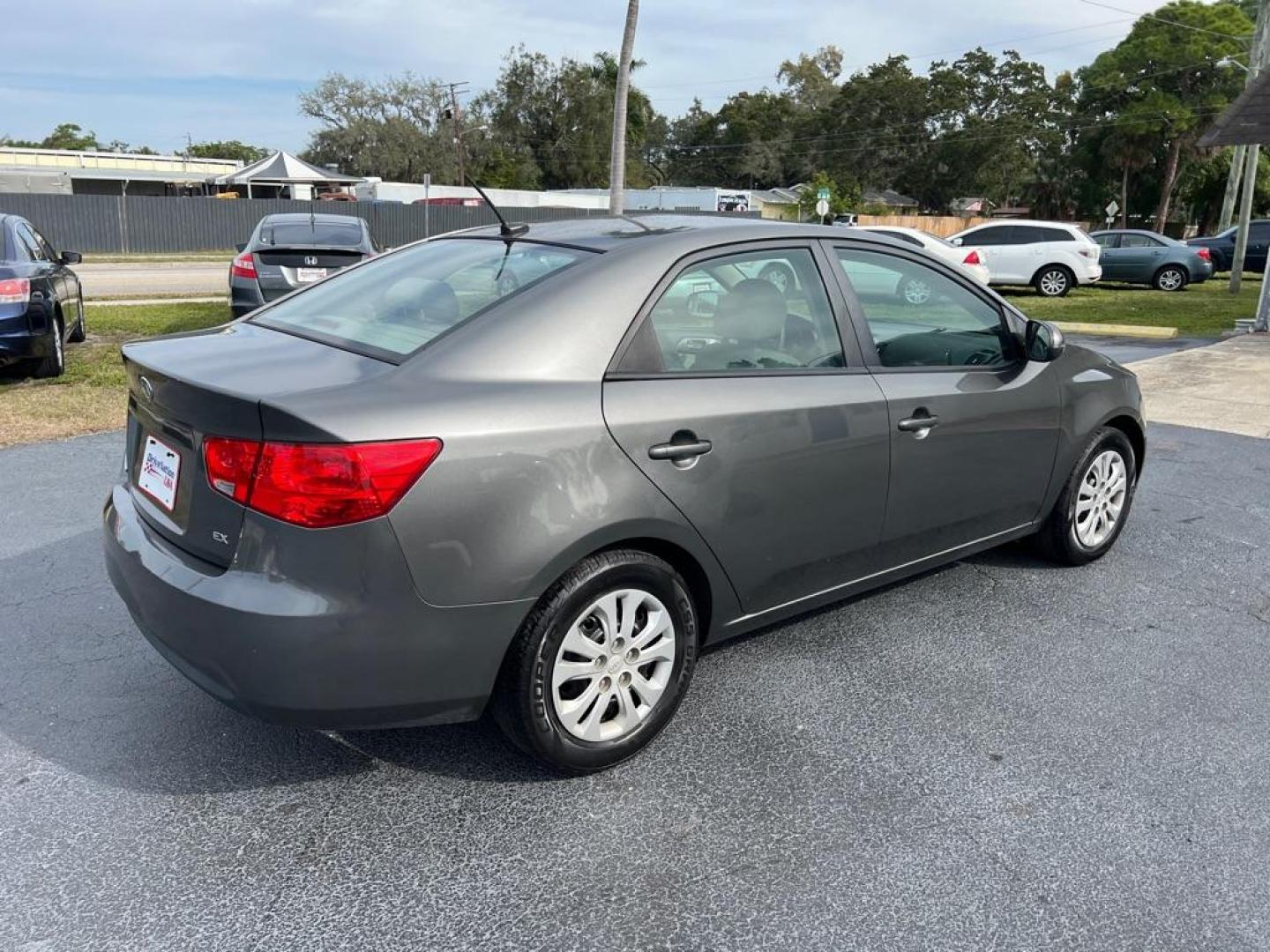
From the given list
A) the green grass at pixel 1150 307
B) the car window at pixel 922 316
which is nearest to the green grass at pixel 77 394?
the car window at pixel 922 316

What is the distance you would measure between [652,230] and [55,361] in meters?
7.41

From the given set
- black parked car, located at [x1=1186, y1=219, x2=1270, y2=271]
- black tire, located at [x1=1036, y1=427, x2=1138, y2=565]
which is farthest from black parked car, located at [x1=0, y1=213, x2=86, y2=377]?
black parked car, located at [x1=1186, y1=219, x2=1270, y2=271]

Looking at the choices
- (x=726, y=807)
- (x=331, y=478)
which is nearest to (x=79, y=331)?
(x=331, y=478)

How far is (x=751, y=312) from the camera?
3322mm

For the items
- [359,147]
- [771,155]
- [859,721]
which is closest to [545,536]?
[859,721]

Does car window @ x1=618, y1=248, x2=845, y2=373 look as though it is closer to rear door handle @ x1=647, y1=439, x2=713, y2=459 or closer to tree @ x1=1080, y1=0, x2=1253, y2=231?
rear door handle @ x1=647, y1=439, x2=713, y2=459

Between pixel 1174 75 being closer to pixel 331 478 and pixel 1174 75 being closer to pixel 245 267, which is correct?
pixel 245 267

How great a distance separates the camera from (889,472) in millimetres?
3527

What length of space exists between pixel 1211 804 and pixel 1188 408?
689 centimetres

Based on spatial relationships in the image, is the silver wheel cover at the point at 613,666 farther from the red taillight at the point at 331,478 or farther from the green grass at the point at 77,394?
the green grass at the point at 77,394

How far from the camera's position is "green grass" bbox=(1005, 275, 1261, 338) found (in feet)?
52.9

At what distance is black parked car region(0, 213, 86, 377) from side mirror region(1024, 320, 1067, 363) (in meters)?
7.52

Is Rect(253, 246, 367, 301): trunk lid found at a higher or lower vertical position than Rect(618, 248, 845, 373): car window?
lower

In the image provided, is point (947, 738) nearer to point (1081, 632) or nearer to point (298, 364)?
point (1081, 632)
